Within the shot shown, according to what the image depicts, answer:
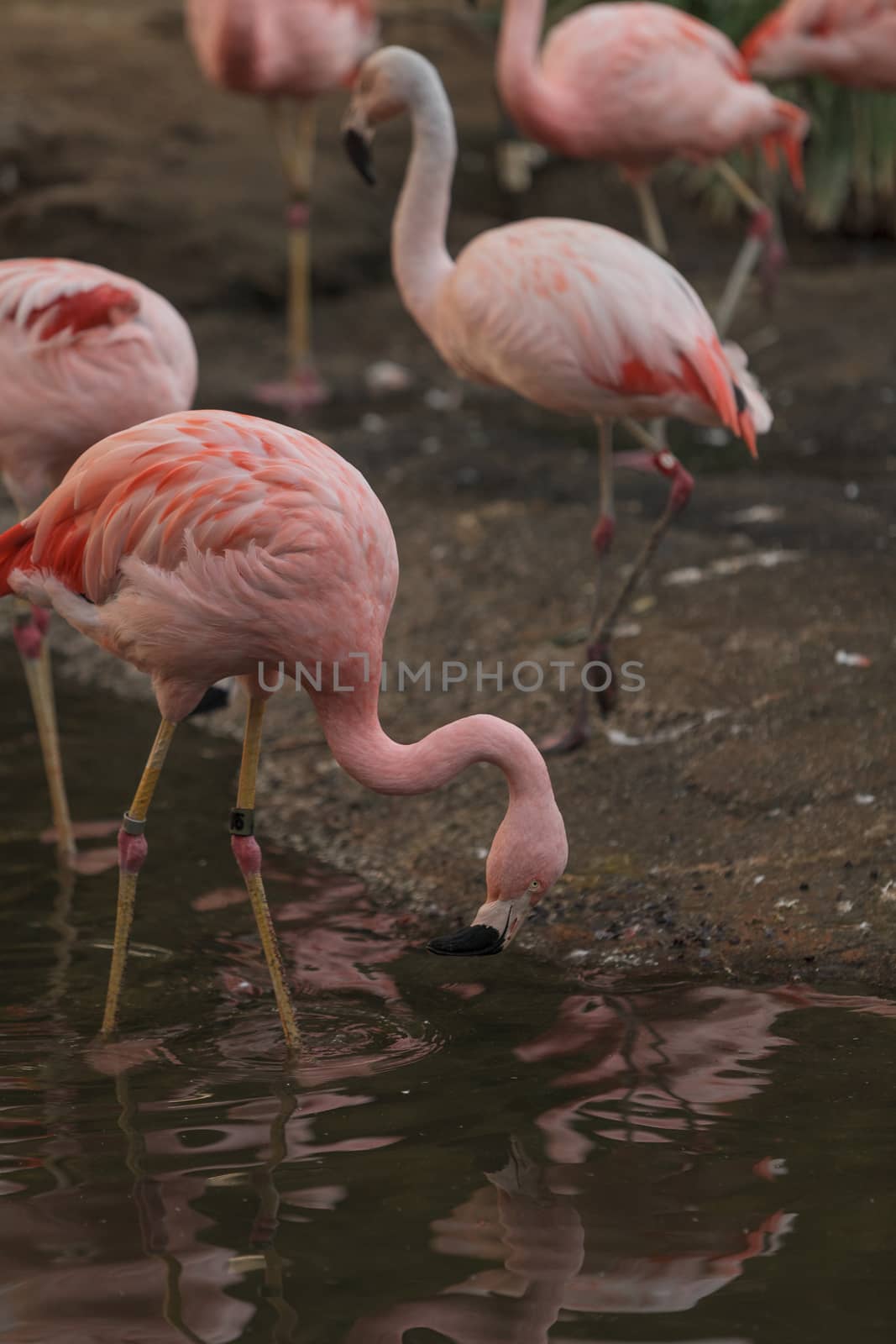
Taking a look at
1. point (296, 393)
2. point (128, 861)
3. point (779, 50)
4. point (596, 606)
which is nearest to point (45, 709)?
point (128, 861)

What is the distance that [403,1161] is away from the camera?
9.58 ft

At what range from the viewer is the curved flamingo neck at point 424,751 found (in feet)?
10.6

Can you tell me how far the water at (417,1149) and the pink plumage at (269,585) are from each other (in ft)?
1.29

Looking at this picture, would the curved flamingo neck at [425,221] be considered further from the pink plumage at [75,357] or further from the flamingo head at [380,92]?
the pink plumage at [75,357]

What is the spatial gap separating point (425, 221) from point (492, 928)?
98.7 inches

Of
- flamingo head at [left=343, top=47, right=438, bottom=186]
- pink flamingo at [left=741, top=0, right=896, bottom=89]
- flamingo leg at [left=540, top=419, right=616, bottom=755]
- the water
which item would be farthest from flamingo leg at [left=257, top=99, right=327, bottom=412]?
the water

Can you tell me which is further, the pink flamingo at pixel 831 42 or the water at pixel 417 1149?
the pink flamingo at pixel 831 42

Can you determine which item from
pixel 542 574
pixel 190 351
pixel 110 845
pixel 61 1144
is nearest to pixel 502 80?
pixel 542 574

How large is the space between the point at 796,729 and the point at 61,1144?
227 cm

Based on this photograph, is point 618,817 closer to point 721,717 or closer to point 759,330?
point 721,717

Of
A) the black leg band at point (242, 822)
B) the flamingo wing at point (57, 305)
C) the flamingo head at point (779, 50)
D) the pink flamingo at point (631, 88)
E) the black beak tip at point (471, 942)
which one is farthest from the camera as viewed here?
the flamingo head at point (779, 50)

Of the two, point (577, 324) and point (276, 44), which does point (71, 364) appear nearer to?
point (577, 324)

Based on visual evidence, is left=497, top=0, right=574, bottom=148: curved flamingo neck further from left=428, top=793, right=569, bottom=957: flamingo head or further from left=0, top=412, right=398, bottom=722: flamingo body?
left=428, top=793, right=569, bottom=957: flamingo head

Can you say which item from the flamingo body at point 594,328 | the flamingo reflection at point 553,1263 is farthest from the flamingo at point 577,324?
the flamingo reflection at point 553,1263
